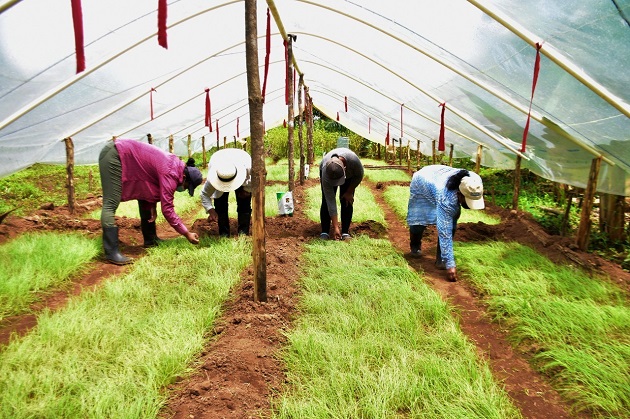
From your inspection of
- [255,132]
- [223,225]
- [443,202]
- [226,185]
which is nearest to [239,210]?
[223,225]

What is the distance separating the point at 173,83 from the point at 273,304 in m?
4.68

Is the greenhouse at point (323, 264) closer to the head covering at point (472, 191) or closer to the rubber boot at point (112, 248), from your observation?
the rubber boot at point (112, 248)

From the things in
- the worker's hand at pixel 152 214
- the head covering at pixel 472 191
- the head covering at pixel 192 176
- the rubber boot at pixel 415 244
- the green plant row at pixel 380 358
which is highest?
the head covering at pixel 192 176

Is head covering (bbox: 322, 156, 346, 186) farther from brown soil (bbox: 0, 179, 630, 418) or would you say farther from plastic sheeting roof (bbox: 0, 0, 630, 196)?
plastic sheeting roof (bbox: 0, 0, 630, 196)

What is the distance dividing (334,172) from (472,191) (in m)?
1.38

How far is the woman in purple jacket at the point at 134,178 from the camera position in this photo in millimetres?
3842

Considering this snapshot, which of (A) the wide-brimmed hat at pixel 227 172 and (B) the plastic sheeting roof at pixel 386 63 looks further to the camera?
(A) the wide-brimmed hat at pixel 227 172

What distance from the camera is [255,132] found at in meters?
2.62

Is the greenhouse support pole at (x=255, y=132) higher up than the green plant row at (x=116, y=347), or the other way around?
the greenhouse support pole at (x=255, y=132)

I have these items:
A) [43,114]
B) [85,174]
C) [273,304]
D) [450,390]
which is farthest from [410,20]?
[85,174]

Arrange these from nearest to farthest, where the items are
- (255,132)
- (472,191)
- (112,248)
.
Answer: (255,132)
(472,191)
(112,248)

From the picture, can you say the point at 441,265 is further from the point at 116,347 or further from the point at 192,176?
the point at 116,347

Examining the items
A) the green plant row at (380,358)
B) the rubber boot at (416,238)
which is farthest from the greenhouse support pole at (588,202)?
the green plant row at (380,358)

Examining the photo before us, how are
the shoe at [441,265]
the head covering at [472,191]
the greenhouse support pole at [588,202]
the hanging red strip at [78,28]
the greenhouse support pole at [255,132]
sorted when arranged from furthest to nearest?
the shoe at [441,265] < the greenhouse support pole at [588,202] < the head covering at [472,191] < the greenhouse support pole at [255,132] < the hanging red strip at [78,28]
